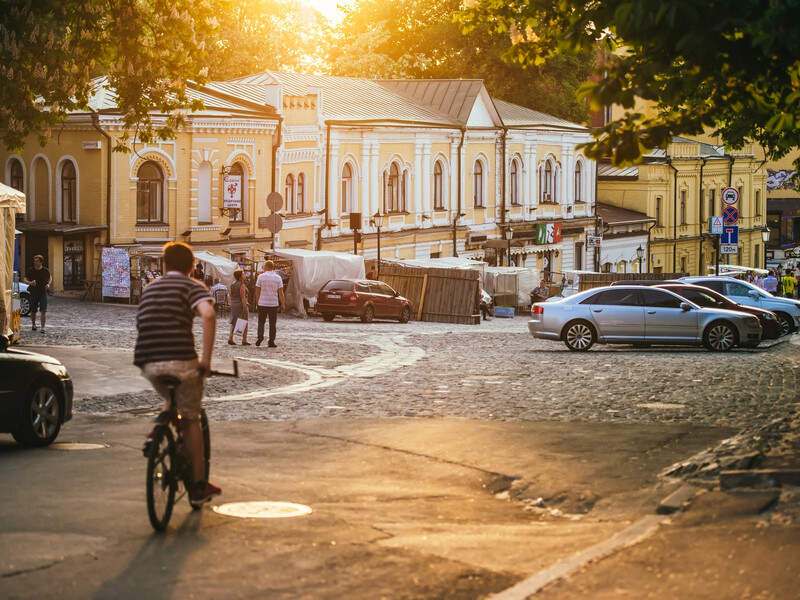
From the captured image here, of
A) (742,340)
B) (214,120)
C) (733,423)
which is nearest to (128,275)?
(214,120)

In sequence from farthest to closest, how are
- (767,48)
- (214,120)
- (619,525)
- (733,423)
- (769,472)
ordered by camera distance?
1. (214,120)
2. (733,423)
3. (769,472)
4. (619,525)
5. (767,48)

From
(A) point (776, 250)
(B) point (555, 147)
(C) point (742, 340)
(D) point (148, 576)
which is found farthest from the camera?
(A) point (776, 250)

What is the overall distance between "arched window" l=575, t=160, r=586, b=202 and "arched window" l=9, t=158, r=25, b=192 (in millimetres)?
35820

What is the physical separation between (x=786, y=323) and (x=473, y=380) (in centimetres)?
1705

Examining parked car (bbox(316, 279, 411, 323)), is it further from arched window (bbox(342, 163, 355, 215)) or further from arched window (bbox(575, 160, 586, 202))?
arched window (bbox(575, 160, 586, 202))

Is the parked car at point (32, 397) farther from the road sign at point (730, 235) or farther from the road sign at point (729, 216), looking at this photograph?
the road sign at point (730, 235)

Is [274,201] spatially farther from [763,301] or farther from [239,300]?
[763,301]

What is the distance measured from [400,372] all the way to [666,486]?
12032mm

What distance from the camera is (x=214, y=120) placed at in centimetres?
4381

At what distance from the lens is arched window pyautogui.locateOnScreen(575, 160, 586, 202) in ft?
236

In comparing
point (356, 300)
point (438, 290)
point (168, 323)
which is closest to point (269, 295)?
point (356, 300)

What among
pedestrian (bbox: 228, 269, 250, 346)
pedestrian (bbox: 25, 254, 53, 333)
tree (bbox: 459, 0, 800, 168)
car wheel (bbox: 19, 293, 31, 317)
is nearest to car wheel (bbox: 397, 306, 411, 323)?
car wheel (bbox: 19, 293, 31, 317)

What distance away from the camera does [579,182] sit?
237ft

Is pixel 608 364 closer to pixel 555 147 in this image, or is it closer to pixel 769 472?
pixel 769 472
